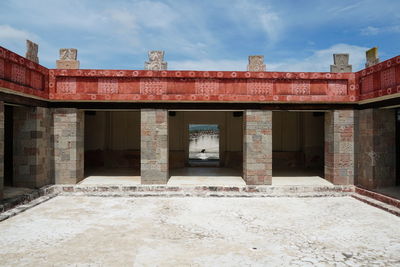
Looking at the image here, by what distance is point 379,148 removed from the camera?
7.26m

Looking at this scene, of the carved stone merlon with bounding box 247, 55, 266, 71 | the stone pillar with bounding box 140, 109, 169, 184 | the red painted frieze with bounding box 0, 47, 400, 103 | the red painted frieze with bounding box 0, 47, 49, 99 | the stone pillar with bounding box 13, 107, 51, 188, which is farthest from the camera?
the carved stone merlon with bounding box 247, 55, 266, 71

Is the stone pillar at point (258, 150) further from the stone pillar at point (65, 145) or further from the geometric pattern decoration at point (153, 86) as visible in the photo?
the stone pillar at point (65, 145)

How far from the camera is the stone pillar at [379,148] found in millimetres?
7234

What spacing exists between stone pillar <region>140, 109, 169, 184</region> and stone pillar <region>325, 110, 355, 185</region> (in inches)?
202

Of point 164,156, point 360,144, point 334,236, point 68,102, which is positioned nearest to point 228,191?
point 164,156

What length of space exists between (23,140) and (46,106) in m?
1.15

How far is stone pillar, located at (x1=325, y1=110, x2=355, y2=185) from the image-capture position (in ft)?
25.5

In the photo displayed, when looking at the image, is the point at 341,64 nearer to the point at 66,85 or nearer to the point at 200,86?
the point at 200,86

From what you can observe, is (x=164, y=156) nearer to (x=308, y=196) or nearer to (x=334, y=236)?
(x=308, y=196)

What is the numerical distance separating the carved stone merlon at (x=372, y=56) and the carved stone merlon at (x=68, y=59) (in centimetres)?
914

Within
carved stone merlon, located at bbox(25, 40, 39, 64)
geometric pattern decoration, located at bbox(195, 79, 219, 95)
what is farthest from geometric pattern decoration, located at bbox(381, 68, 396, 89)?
carved stone merlon, located at bbox(25, 40, 39, 64)

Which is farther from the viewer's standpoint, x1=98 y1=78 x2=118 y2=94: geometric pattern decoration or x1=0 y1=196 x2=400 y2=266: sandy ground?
x1=98 y1=78 x2=118 y2=94: geometric pattern decoration

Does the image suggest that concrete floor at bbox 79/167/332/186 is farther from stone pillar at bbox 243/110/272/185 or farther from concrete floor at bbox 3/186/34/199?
concrete floor at bbox 3/186/34/199

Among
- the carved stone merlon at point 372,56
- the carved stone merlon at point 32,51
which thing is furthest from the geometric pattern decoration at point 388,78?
the carved stone merlon at point 32,51
